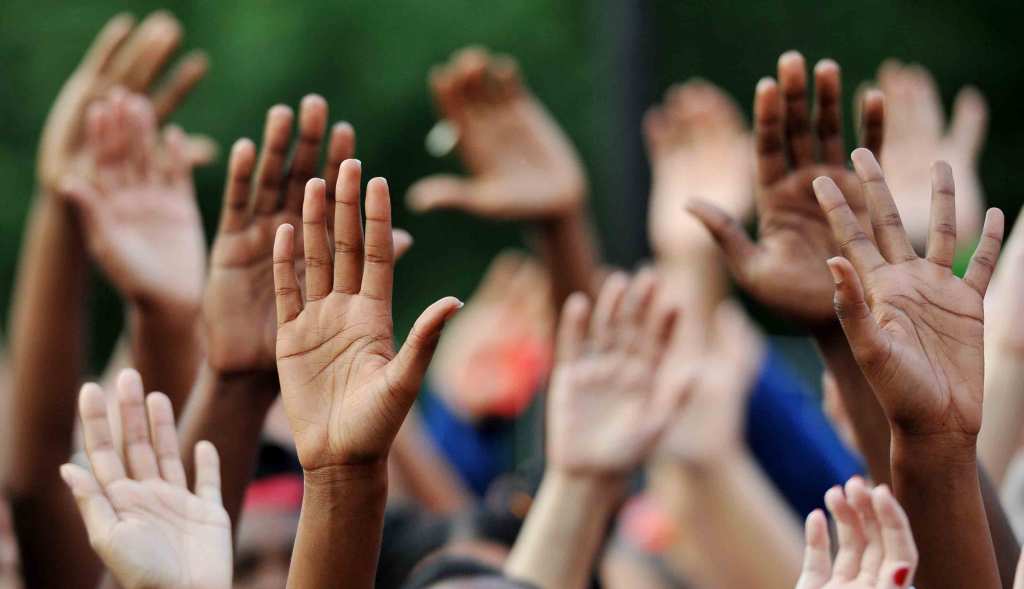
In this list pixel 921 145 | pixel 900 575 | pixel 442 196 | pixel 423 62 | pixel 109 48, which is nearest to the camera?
pixel 900 575

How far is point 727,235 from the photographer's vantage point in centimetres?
210

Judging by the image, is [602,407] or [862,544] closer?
[862,544]

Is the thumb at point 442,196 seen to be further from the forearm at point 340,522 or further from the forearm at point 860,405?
the forearm at point 340,522

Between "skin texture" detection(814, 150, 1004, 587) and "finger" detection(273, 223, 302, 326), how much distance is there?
655 mm

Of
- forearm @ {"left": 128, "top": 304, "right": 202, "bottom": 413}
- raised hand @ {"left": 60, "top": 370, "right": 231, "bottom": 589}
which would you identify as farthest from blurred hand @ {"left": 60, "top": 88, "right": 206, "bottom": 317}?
raised hand @ {"left": 60, "top": 370, "right": 231, "bottom": 589}

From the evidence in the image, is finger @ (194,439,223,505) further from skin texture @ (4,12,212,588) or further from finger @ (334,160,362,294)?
skin texture @ (4,12,212,588)

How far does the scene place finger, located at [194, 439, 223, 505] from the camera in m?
1.90

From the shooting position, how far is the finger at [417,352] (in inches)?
64.4

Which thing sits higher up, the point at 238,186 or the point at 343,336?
the point at 238,186

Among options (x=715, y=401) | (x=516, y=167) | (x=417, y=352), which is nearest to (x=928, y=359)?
(x=417, y=352)

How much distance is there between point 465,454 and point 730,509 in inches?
55.2

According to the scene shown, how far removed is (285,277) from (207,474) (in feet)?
1.03

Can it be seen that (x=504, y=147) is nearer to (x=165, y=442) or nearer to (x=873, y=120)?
(x=873, y=120)

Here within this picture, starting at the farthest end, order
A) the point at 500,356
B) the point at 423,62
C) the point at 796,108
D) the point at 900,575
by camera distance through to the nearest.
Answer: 1. the point at 423,62
2. the point at 500,356
3. the point at 796,108
4. the point at 900,575
